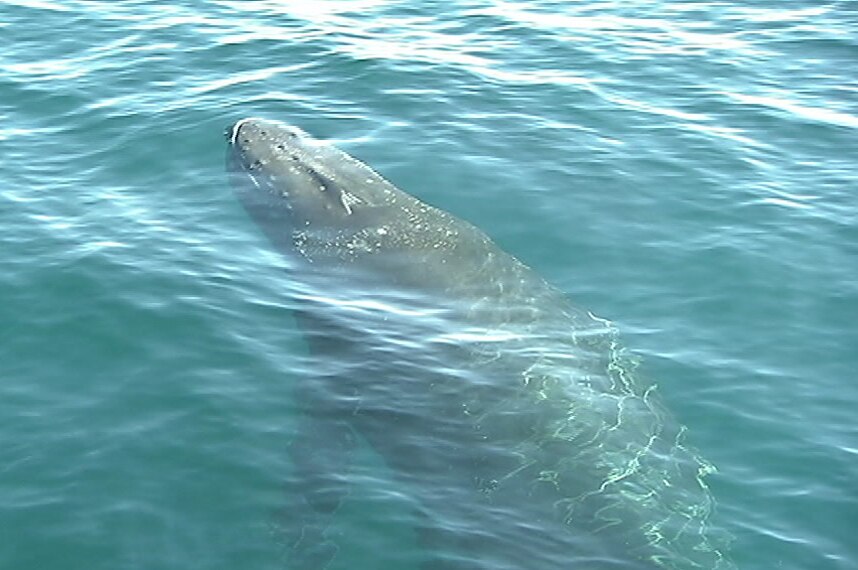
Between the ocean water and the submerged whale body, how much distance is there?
1.20 feet

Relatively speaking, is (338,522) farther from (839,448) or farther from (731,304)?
(731,304)

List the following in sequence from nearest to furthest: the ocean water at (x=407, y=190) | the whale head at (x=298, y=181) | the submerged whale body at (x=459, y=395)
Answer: the submerged whale body at (x=459, y=395) → the ocean water at (x=407, y=190) → the whale head at (x=298, y=181)

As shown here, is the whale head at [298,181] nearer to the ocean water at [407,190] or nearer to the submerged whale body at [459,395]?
the submerged whale body at [459,395]

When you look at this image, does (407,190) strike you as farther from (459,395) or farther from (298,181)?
(459,395)

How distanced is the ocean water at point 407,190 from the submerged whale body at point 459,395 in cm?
37

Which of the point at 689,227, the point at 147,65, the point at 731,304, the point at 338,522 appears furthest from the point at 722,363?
the point at 147,65

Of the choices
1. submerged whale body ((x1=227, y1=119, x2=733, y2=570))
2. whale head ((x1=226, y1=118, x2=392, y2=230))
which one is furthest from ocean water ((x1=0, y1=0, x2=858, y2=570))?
whale head ((x1=226, y1=118, x2=392, y2=230))

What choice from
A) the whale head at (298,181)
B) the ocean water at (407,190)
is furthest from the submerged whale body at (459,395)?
the ocean water at (407,190)

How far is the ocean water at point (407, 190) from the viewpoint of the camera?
13.7 meters

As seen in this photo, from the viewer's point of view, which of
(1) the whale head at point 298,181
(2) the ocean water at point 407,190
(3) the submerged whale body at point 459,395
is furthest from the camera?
(1) the whale head at point 298,181

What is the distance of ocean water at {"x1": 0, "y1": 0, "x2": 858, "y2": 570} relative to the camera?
45.1 feet

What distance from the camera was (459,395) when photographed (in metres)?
14.7

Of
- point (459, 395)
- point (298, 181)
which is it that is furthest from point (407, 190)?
point (459, 395)

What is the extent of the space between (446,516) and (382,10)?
2013 centimetres
